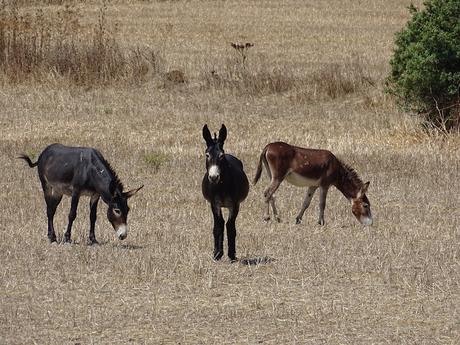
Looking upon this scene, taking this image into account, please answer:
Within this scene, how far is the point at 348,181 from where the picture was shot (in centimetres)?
1575

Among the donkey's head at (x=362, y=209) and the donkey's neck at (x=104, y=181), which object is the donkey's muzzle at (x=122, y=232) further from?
the donkey's head at (x=362, y=209)

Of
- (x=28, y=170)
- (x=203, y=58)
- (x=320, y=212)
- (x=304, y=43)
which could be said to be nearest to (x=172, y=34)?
(x=304, y=43)

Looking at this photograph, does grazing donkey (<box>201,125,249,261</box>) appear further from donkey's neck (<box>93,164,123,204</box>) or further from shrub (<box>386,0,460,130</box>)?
shrub (<box>386,0,460,130</box>)

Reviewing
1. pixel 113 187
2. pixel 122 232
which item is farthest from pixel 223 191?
pixel 113 187

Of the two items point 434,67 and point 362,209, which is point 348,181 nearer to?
point 362,209

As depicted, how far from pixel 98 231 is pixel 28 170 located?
17.5 ft

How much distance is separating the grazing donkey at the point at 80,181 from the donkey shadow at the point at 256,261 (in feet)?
4.85

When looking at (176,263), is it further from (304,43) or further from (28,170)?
(304,43)

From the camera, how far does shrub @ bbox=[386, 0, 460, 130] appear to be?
2277 centimetres

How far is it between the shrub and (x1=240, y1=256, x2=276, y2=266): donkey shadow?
34.6ft

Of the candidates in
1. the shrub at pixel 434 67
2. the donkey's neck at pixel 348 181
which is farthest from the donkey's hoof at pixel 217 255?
the shrub at pixel 434 67

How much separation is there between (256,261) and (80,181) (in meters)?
2.40

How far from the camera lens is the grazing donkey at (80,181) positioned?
1262 centimetres

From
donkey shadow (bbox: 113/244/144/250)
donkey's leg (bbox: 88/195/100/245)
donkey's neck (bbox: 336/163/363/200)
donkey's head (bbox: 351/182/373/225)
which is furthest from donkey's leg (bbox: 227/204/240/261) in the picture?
donkey's neck (bbox: 336/163/363/200)
